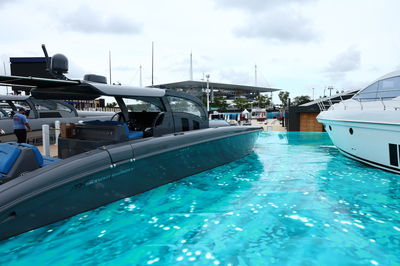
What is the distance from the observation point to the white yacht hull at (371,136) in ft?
14.9

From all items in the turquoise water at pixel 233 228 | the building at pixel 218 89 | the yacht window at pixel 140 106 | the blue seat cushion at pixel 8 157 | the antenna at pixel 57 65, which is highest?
the building at pixel 218 89

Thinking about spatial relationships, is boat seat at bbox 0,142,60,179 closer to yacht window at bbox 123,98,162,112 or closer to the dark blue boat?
the dark blue boat

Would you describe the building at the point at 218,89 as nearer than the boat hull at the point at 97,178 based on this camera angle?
No

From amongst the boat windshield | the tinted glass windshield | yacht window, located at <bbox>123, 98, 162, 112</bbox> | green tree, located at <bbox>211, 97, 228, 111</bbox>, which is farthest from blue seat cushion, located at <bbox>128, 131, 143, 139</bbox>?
green tree, located at <bbox>211, 97, 228, 111</bbox>

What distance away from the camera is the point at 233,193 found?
3.97m

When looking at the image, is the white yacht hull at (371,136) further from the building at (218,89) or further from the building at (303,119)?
the building at (218,89)

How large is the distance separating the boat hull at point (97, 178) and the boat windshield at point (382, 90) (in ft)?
13.6

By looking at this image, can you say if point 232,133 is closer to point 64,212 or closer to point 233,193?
point 233,193

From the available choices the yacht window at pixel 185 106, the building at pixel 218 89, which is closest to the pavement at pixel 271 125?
the yacht window at pixel 185 106

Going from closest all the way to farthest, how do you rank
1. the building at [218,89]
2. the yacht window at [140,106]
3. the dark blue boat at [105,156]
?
the dark blue boat at [105,156], the yacht window at [140,106], the building at [218,89]

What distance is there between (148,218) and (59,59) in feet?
8.66

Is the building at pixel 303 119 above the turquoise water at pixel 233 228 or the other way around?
above

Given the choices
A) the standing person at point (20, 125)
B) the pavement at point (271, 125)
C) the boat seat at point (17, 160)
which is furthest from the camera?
the pavement at point (271, 125)

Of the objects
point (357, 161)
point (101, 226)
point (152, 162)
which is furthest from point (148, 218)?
point (357, 161)
